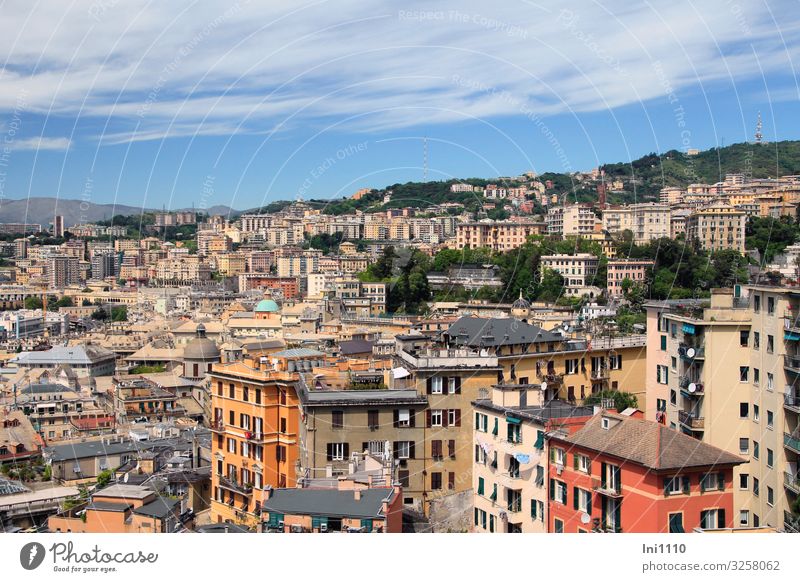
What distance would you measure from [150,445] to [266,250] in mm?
41019

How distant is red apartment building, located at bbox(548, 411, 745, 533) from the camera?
603cm

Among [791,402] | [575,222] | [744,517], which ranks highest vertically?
[575,222]

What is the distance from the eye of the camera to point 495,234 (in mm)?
38000

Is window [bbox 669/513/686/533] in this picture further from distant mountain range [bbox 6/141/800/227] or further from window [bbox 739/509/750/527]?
distant mountain range [bbox 6/141/800/227]

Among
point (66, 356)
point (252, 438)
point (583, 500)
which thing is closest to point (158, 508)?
point (252, 438)

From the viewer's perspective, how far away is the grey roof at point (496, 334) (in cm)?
1080

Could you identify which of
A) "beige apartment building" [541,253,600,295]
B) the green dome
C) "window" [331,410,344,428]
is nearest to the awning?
"window" [331,410,344,428]

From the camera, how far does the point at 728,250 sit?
2464 centimetres

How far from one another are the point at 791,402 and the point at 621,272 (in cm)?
2003

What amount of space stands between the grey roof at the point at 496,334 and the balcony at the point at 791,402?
3.30 meters

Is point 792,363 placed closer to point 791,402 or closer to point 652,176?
point 791,402

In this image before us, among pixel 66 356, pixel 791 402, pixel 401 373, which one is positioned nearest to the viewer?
pixel 791 402

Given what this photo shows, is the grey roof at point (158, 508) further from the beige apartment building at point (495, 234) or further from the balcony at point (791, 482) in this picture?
the beige apartment building at point (495, 234)
